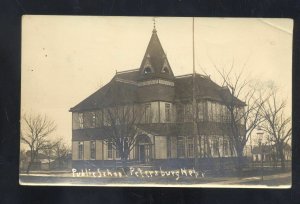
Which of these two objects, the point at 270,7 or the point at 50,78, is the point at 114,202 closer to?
the point at 50,78

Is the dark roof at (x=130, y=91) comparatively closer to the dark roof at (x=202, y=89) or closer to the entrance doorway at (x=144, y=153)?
the dark roof at (x=202, y=89)

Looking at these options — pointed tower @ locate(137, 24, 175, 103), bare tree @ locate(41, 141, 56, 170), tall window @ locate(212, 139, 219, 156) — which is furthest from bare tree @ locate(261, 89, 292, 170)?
bare tree @ locate(41, 141, 56, 170)

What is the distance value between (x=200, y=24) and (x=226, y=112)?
21 centimetres

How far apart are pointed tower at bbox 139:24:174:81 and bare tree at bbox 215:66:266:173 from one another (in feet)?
Result: 0.40

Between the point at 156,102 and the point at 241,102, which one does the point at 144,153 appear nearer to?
the point at 156,102

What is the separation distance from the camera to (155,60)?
108cm

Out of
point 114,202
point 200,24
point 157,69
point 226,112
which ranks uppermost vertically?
point 200,24

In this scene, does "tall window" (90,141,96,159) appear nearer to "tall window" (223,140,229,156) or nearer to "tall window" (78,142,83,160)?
"tall window" (78,142,83,160)

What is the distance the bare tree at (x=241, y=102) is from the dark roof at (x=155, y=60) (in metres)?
0.13

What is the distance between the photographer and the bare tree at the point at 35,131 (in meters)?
1.08

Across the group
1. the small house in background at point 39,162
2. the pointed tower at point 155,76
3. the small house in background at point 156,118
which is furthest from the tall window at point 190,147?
the small house in background at point 39,162

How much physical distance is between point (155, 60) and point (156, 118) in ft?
0.45

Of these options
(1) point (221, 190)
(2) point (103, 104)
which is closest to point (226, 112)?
(1) point (221, 190)

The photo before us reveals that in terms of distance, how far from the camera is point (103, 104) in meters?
1.09
